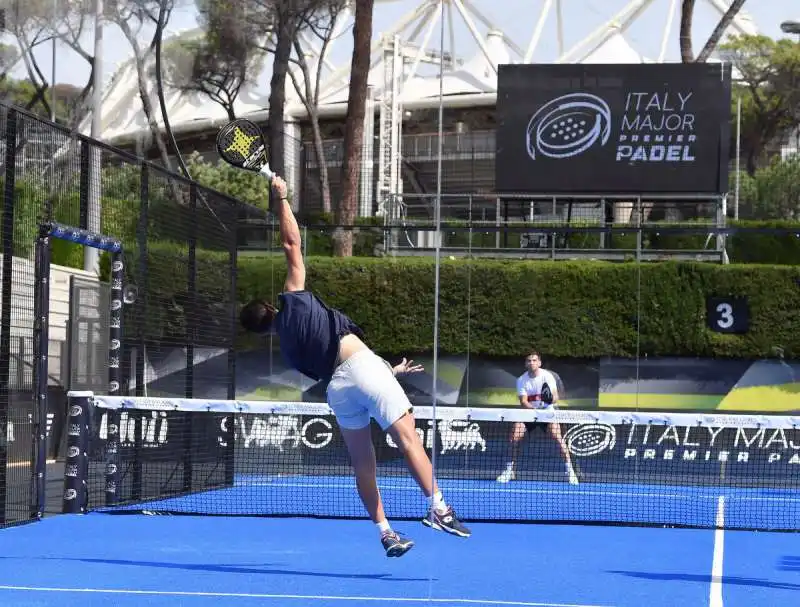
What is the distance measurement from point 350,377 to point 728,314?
1541 cm

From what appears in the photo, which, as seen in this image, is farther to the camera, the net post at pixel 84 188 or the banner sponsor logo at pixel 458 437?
the banner sponsor logo at pixel 458 437

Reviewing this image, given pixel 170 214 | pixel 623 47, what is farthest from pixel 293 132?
pixel 170 214

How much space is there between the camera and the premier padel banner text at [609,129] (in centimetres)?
2377

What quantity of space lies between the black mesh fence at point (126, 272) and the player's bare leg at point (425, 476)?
12.6 ft

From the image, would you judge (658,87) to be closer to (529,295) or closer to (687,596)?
(529,295)

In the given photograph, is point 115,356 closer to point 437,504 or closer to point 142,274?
point 142,274

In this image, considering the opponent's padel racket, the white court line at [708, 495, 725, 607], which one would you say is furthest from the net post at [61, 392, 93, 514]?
the white court line at [708, 495, 725, 607]

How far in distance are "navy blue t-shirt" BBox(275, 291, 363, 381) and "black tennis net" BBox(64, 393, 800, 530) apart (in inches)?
99.0

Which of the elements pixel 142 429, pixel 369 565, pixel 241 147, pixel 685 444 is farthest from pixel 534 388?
pixel 241 147

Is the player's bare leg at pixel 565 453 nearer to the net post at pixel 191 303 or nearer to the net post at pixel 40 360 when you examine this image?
the net post at pixel 191 303

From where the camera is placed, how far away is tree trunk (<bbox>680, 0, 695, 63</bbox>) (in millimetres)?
39781

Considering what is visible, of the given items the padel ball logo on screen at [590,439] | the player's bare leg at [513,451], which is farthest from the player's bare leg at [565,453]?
the padel ball logo on screen at [590,439]

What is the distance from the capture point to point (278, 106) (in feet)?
105

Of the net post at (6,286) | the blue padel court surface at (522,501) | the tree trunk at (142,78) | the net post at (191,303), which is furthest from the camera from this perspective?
the tree trunk at (142,78)
